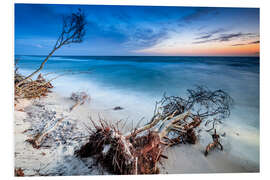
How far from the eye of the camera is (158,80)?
2086 mm

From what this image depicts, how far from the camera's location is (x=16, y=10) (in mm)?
1698

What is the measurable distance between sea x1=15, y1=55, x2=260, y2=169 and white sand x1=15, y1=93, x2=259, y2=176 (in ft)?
0.44

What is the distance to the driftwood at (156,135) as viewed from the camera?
1308mm

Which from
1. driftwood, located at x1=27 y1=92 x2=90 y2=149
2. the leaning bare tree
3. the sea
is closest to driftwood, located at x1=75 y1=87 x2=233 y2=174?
the sea

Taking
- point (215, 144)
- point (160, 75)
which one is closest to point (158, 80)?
point (160, 75)

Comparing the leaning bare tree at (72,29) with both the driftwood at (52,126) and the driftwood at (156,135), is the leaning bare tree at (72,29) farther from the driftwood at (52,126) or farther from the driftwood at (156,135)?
the driftwood at (156,135)

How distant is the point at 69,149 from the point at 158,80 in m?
1.33

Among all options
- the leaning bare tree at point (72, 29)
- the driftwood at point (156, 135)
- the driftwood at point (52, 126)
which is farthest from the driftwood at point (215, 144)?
the leaning bare tree at point (72, 29)

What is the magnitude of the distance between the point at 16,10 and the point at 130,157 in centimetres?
193

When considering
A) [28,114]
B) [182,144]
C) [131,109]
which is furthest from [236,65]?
[28,114]

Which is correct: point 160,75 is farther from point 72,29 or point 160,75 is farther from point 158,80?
point 72,29

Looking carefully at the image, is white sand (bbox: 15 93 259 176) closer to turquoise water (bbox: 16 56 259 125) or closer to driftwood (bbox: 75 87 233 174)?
driftwood (bbox: 75 87 233 174)
